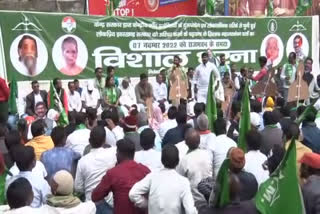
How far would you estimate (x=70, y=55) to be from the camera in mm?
15797

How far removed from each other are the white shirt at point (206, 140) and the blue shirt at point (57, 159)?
1.37 meters

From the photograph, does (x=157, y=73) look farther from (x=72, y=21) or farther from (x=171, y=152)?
(x=171, y=152)

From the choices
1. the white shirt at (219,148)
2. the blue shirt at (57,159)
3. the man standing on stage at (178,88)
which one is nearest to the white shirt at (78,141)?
the blue shirt at (57,159)

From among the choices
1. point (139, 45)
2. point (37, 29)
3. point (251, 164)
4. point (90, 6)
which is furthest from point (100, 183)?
point (90, 6)

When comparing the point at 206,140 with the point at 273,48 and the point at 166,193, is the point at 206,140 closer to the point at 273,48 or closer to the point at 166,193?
the point at 166,193

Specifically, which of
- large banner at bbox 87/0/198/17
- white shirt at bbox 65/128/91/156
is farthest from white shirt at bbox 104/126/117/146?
large banner at bbox 87/0/198/17

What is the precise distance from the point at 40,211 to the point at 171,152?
1.32 meters

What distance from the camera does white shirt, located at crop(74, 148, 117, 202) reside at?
599 cm

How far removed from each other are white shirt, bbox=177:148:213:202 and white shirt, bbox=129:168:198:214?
0.82 m

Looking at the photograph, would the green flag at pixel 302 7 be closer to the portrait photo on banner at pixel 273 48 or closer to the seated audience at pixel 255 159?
the portrait photo on banner at pixel 273 48

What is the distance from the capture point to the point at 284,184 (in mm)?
4250

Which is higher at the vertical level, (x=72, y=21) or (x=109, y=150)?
(x=72, y=21)

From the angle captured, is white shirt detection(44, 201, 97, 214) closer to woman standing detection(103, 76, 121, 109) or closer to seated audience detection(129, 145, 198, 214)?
seated audience detection(129, 145, 198, 214)

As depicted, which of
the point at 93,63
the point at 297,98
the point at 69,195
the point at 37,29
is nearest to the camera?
→ the point at 69,195
